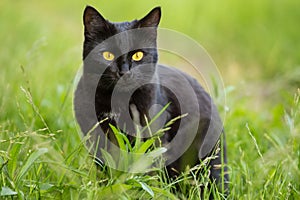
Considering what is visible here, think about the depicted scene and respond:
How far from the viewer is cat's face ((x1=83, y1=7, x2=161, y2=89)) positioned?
8.56ft

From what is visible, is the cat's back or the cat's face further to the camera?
the cat's back

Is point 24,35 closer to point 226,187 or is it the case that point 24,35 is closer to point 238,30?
point 238,30

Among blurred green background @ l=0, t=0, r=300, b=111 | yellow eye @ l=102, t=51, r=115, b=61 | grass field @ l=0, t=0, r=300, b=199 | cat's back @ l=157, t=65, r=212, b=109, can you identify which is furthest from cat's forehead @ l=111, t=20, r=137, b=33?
blurred green background @ l=0, t=0, r=300, b=111

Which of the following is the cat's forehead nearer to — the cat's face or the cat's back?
the cat's face

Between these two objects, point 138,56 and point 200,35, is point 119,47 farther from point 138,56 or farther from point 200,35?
point 200,35

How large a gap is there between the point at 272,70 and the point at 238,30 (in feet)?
2.77

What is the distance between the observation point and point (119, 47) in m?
2.63

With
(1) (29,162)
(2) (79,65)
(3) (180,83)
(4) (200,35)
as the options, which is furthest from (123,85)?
(4) (200,35)

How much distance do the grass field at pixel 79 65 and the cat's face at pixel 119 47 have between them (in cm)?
37

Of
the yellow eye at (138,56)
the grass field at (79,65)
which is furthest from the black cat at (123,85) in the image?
the grass field at (79,65)

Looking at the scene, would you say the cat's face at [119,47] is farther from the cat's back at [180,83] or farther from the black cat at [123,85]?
the cat's back at [180,83]

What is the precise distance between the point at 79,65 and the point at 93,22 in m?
2.18

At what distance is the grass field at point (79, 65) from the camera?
2189mm

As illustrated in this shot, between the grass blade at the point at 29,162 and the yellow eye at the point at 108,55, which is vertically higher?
the yellow eye at the point at 108,55
